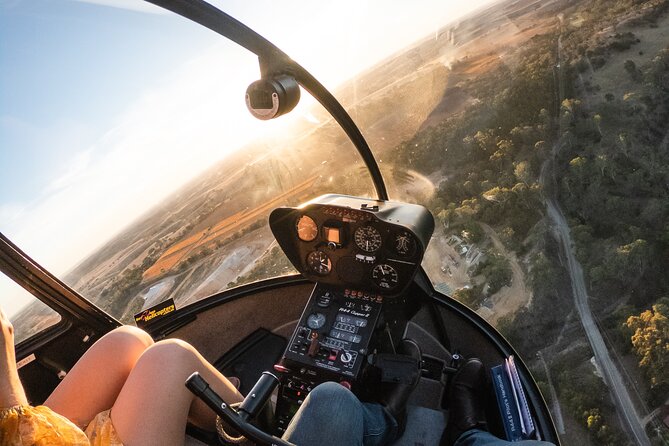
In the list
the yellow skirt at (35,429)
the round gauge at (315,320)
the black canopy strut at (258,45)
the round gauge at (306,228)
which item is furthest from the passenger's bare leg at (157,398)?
the black canopy strut at (258,45)

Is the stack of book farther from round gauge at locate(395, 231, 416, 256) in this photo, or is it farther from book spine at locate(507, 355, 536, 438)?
round gauge at locate(395, 231, 416, 256)

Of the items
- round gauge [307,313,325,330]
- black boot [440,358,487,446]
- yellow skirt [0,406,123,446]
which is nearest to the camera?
yellow skirt [0,406,123,446]

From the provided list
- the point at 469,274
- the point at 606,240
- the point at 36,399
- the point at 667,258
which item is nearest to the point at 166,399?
the point at 36,399

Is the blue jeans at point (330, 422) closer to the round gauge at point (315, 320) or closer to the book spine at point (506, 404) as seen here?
the book spine at point (506, 404)

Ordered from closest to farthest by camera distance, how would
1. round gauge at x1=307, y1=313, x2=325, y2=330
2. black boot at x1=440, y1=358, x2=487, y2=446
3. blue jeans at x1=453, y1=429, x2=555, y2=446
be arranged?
1. blue jeans at x1=453, y1=429, x2=555, y2=446
2. black boot at x1=440, y1=358, x2=487, y2=446
3. round gauge at x1=307, y1=313, x2=325, y2=330

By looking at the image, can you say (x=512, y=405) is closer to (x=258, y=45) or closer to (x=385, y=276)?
(x=385, y=276)

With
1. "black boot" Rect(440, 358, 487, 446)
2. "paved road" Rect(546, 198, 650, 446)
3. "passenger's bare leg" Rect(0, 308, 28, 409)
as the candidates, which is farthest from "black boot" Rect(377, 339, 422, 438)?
"paved road" Rect(546, 198, 650, 446)
